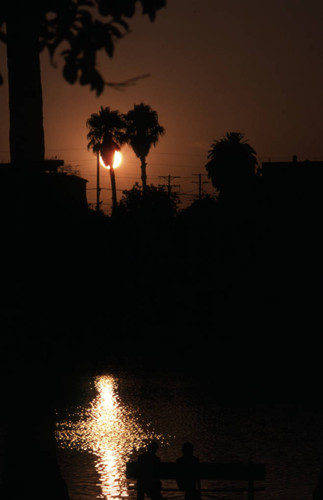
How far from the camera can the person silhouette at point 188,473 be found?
11.3m

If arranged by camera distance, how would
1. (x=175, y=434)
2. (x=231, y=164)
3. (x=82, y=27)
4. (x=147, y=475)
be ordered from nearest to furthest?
(x=82, y=27) < (x=147, y=475) < (x=175, y=434) < (x=231, y=164)

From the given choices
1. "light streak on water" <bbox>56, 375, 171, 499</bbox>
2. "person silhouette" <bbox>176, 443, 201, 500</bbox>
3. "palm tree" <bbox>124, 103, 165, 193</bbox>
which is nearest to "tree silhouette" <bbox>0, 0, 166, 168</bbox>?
"person silhouette" <bbox>176, 443, 201, 500</bbox>

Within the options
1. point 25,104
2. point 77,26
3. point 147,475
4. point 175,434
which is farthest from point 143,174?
point 77,26

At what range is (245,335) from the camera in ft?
131

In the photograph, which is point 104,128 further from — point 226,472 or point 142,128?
point 226,472


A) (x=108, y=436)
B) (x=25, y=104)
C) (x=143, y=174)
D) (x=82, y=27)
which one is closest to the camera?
(x=82, y=27)

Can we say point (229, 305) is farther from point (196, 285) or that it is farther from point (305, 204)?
point (305, 204)

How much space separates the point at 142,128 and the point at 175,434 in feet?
246

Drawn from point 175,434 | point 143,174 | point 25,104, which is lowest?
point 175,434

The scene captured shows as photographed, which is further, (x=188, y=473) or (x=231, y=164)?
(x=231, y=164)

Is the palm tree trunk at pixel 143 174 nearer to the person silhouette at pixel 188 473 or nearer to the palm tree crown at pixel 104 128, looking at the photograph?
the palm tree crown at pixel 104 128

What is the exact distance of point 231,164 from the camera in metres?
81.8

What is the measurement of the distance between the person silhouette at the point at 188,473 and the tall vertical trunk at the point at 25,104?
4105 millimetres

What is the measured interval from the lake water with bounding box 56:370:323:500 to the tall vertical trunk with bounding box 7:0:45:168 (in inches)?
180
